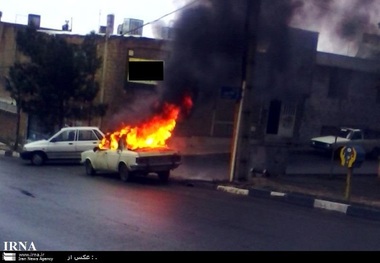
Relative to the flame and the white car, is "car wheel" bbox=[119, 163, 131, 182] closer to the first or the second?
the flame

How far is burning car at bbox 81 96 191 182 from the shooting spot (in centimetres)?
1936

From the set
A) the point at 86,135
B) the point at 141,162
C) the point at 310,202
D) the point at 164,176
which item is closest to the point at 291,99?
the point at 86,135

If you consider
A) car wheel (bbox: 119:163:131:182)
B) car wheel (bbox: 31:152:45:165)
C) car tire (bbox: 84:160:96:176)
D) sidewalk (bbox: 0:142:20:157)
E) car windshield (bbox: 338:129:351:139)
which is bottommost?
sidewalk (bbox: 0:142:20:157)

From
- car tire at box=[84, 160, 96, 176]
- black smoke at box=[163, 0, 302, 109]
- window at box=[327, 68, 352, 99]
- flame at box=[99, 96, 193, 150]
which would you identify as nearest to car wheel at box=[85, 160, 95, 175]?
car tire at box=[84, 160, 96, 176]

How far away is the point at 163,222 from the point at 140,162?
25.2ft

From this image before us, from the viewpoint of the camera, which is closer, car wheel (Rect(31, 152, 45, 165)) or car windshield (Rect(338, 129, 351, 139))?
car wheel (Rect(31, 152, 45, 165))

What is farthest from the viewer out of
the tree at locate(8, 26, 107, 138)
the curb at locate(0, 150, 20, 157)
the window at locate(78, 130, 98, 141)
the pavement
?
the curb at locate(0, 150, 20, 157)

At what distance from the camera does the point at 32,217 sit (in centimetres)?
1176

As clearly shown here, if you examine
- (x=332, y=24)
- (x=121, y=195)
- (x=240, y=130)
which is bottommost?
(x=121, y=195)

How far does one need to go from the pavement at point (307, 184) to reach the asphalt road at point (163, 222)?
2.12ft

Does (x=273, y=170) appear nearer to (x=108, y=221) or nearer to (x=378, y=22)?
(x=378, y=22)

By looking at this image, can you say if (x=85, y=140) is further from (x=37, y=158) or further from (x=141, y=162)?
(x=141, y=162)
